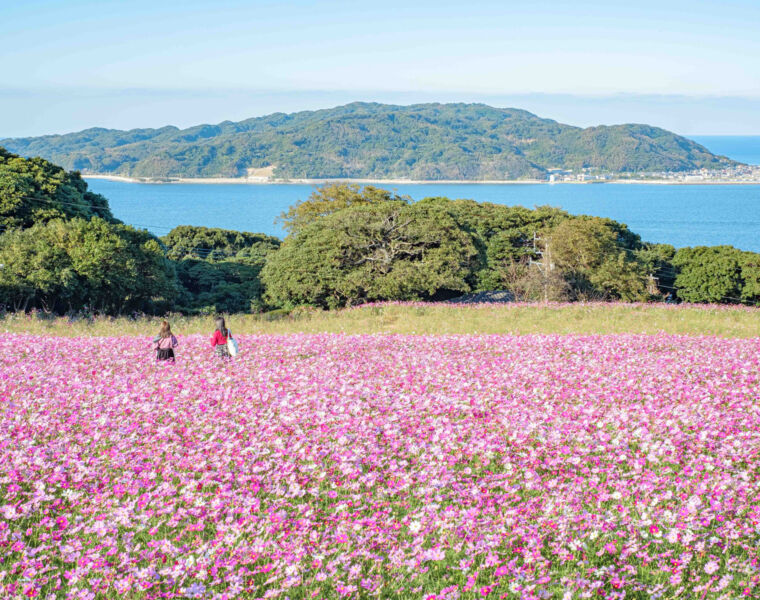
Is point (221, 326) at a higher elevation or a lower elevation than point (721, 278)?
higher

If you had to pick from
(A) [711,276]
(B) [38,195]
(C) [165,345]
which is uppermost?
(B) [38,195]

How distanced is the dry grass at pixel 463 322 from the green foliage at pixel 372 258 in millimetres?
7532

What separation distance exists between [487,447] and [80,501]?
4799 mm

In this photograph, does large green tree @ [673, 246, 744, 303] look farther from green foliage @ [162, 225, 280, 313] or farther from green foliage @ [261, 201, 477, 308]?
green foliage @ [162, 225, 280, 313]

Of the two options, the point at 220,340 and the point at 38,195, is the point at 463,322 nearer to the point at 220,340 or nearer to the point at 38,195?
the point at 220,340

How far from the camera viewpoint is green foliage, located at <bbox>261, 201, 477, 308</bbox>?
4084cm

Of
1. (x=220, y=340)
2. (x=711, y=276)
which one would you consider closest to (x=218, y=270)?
(x=711, y=276)

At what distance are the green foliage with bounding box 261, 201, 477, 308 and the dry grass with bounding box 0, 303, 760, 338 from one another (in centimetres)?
753

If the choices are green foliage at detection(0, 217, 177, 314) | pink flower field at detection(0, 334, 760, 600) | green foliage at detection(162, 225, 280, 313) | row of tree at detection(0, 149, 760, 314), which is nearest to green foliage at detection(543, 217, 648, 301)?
row of tree at detection(0, 149, 760, 314)

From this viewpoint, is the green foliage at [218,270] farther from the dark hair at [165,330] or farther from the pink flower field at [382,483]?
the pink flower field at [382,483]

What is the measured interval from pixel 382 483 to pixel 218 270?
65937 millimetres

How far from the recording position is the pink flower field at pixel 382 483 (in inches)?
222

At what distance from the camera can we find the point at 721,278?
222ft

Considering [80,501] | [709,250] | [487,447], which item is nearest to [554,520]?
[487,447]
